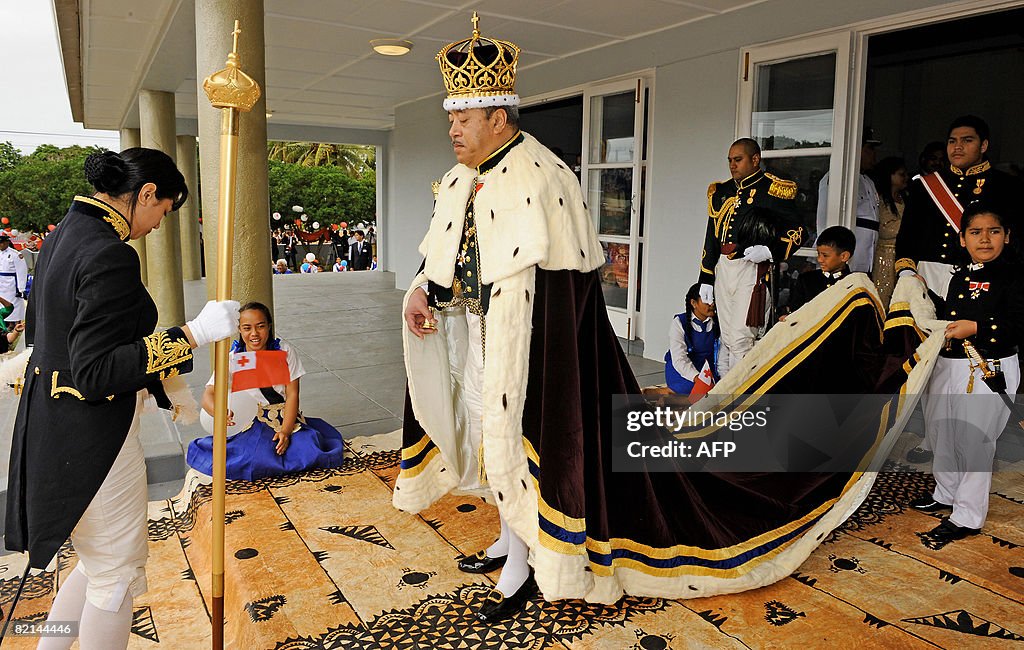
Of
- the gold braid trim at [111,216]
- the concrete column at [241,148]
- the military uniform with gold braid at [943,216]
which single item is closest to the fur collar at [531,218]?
the gold braid trim at [111,216]

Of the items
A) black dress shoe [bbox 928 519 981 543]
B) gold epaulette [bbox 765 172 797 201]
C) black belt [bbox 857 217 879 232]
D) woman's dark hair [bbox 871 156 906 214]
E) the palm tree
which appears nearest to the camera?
black dress shoe [bbox 928 519 981 543]

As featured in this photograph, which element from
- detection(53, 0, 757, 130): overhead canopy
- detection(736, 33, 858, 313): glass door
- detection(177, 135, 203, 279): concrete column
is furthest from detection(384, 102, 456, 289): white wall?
detection(177, 135, 203, 279): concrete column

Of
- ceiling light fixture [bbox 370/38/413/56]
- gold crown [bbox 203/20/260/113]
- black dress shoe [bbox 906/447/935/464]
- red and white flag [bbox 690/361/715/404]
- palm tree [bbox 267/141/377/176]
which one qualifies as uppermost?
palm tree [bbox 267/141/377/176]

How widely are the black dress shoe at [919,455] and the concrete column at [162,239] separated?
7.09 metres

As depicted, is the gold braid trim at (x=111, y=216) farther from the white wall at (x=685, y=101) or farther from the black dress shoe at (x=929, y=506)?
the white wall at (x=685, y=101)

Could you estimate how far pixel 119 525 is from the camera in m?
1.99

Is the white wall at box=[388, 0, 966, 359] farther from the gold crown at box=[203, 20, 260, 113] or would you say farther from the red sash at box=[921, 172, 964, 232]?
the gold crown at box=[203, 20, 260, 113]

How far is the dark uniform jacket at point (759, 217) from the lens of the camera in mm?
→ 4531

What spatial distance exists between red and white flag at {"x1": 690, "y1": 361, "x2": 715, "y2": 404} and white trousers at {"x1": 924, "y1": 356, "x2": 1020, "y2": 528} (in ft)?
4.95

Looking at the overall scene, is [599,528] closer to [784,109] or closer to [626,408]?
[626,408]

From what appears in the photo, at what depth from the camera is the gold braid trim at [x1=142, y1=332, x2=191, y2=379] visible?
1.85 metres

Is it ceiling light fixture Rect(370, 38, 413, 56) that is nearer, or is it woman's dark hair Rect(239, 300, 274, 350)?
woman's dark hair Rect(239, 300, 274, 350)

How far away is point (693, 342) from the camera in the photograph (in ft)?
15.9

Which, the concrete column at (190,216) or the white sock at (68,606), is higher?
the concrete column at (190,216)
